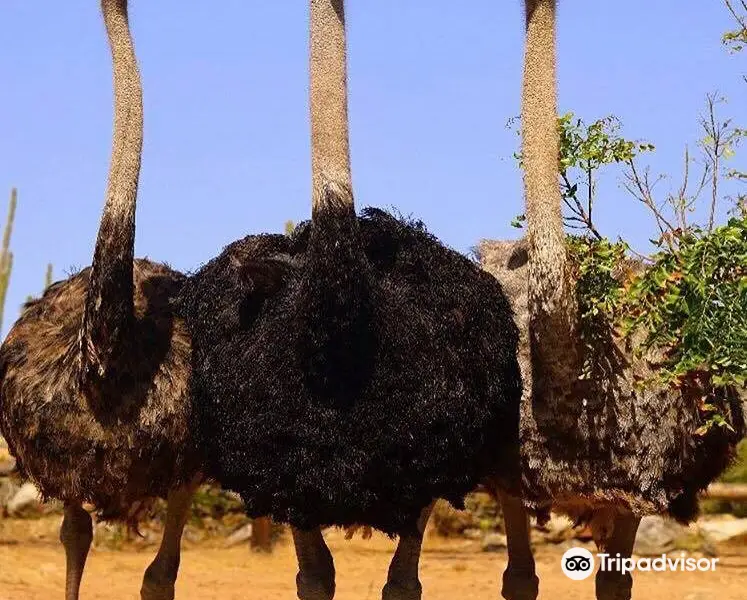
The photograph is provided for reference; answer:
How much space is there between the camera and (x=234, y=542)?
14883mm

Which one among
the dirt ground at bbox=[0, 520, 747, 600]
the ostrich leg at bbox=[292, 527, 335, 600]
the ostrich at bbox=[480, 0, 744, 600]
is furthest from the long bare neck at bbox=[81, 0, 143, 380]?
the dirt ground at bbox=[0, 520, 747, 600]

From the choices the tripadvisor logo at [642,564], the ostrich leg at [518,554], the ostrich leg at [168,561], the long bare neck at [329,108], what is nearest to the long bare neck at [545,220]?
the long bare neck at [329,108]

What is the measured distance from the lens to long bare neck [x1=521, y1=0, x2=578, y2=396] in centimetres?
754

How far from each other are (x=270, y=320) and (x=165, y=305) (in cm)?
97

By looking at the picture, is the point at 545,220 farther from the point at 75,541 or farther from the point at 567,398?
the point at 75,541

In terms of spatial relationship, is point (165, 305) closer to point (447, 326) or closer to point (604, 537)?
point (447, 326)

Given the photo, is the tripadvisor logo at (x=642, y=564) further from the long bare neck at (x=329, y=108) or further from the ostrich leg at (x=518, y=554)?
the long bare neck at (x=329, y=108)

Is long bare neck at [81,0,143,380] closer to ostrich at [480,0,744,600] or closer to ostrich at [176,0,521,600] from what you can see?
ostrich at [176,0,521,600]

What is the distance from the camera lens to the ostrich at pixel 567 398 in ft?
24.9

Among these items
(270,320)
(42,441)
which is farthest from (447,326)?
(42,441)

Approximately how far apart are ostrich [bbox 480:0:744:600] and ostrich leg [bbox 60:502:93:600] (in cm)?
276

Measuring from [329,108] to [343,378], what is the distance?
129cm

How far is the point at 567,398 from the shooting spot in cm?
765

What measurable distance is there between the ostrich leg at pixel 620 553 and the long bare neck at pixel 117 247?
2.79 m
